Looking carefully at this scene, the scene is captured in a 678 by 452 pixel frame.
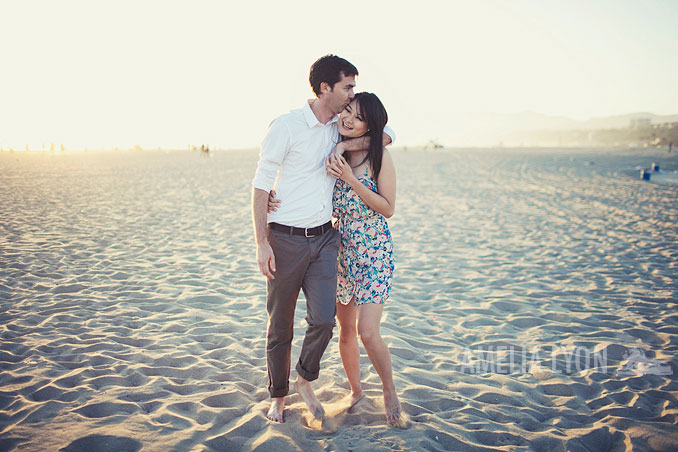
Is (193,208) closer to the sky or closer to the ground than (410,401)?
closer to the sky

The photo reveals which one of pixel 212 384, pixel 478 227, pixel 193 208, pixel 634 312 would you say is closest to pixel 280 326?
pixel 212 384

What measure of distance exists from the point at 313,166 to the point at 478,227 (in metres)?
7.05

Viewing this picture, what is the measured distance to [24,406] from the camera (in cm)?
261

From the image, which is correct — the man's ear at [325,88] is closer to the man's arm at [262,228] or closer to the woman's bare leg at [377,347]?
the man's arm at [262,228]

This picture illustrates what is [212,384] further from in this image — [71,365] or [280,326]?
[71,365]

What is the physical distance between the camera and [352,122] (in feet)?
8.00

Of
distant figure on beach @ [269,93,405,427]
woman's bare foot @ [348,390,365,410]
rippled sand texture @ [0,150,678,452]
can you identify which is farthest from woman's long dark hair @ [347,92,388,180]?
rippled sand texture @ [0,150,678,452]

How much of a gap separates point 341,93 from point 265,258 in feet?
3.54

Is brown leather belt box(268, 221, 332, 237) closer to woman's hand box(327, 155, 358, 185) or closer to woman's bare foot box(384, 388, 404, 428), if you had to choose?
woman's hand box(327, 155, 358, 185)

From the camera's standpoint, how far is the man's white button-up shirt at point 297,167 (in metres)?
2.43

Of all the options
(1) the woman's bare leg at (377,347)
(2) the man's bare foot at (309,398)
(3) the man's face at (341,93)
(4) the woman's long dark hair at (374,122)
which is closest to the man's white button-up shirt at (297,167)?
(3) the man's face at (341,93)

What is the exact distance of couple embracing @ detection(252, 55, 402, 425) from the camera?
8.00 feet

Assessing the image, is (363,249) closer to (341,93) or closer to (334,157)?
(334,157)

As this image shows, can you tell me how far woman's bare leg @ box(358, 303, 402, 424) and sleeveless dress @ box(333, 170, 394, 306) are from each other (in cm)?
6
